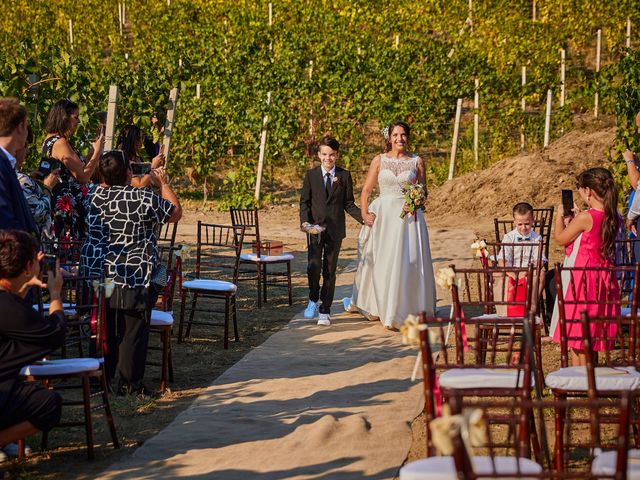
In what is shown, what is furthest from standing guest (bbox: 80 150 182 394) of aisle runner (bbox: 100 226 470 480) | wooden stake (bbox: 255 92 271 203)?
wooden stake (bbox: 255 92 271 203)

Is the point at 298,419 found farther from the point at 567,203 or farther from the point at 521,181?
the point at 521,181

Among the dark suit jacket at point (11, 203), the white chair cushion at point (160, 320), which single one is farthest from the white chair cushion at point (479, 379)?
the white chair cushion at point (160, 320)

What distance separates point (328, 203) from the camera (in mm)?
9641

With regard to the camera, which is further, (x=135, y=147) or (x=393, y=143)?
(x=393, y=143)

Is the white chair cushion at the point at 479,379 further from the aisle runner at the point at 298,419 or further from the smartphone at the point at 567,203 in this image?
the smartphone at the point at 567,203

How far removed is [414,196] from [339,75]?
12828mm

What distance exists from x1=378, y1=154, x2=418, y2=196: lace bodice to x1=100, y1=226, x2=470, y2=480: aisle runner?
1385 millimetres

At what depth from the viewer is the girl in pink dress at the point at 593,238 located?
246 inches

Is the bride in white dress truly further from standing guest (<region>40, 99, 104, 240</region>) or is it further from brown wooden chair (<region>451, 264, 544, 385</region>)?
standing guest (<region>40, 99, 104, 240</region>)

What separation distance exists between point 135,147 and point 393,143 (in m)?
2.28

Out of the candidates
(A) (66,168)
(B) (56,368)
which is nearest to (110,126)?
(A) (66,168)

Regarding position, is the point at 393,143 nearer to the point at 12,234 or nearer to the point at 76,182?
the point at 76,182

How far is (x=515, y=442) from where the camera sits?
3.37 metres

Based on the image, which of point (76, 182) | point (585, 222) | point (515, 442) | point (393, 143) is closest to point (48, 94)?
point (76, 182)
